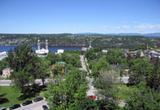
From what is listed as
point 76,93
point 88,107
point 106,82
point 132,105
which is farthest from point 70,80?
point 106,82

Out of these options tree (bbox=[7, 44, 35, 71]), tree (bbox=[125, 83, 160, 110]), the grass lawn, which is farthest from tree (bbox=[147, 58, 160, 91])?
the grass lawn

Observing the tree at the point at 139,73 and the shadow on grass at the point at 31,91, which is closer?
the shadow on grass at the point at 31,91

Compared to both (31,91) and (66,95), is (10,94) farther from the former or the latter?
(66,95)

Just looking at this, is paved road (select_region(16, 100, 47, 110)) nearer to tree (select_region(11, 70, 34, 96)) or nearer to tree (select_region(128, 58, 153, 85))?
tree (select_region(11, 70, 34, 96))

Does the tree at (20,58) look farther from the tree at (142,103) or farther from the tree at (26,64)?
the tree at (142,103)

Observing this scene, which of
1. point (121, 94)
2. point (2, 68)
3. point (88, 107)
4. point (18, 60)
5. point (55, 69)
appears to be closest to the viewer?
point (88, 107)

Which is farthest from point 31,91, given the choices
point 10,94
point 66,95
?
point 66,95

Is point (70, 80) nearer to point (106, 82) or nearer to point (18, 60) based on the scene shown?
point (106, 82)

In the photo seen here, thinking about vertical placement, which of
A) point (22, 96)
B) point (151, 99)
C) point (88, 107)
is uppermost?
point (151, 99)

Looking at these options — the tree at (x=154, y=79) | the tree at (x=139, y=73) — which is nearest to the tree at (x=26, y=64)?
the tree at (x=139, y=73)
